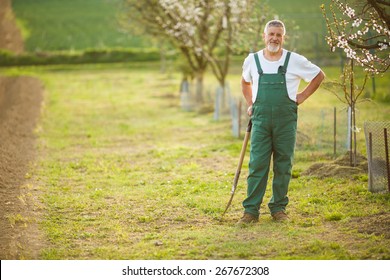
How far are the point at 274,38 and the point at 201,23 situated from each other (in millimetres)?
14991

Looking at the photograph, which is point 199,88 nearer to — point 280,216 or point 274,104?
point 280,216

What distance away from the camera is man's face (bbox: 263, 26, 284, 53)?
329 inches

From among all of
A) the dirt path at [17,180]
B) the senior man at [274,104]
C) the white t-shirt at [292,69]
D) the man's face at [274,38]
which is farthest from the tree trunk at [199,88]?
the man's face at [274,38]

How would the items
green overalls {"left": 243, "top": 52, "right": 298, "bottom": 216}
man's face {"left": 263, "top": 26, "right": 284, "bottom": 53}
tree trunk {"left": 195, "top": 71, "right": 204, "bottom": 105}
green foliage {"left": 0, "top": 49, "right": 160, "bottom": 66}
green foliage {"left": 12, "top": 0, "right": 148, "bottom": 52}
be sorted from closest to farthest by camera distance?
man's face {"left": 263, "top": 26, "right": 284, "bottom": 53}, green overalls {"left": 243, "top": 52, "right": 298, "bottom": 216}, tree trunk {"left": 195, "top": 71, "right": 204, "bottom": 105}, green foliage {"left": 0, "top": 49, "right": 160, "bottom": 66}, green foliage {"left": 12, "top": 0, "right": 148, "bottom": 52}

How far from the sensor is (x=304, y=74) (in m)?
8.51

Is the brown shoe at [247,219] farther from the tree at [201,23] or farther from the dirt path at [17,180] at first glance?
the tree at [201,23]

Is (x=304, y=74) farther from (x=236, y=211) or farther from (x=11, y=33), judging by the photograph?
(x=11, y=33)

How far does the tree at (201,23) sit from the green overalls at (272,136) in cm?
1095

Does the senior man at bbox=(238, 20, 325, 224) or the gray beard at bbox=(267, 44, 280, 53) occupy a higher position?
the gray beard at bbox=(267, 44, 280, 53)

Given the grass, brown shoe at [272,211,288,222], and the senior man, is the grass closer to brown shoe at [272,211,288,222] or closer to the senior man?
brown shoe at [272,211,288,222]

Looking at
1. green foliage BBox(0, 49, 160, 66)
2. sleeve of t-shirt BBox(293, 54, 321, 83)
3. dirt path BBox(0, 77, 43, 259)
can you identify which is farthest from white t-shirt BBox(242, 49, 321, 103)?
green foliage BBox(0, 49, 160, 66)

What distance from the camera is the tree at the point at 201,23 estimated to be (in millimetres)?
20219

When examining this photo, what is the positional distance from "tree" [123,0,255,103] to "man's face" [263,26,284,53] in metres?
10.9

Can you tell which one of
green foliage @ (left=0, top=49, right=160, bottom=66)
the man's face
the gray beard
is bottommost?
green foliage @ (left=0, top=49, right=160, bottom=66)
